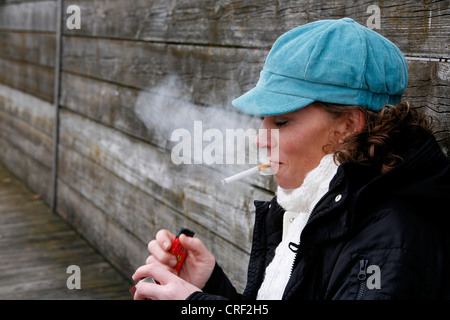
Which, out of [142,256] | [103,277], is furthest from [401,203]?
[103,277]

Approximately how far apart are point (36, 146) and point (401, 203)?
507 cm

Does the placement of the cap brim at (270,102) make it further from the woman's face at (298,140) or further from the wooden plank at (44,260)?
the wooden plank at (44,260)

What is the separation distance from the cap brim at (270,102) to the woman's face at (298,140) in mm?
42

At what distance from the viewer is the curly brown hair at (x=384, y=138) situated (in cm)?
130

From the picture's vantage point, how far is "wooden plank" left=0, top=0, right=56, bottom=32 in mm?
5203

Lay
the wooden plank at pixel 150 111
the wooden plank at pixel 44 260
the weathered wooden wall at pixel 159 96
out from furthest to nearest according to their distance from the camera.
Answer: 1. the wooden plank at pixel 44 260
2. the wooden plank at pixel 150 111
3. the weathered wooden wall at pixel 159 96

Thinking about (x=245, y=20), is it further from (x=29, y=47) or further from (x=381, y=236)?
(x=29, y=47)

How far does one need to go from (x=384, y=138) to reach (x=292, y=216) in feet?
1.36

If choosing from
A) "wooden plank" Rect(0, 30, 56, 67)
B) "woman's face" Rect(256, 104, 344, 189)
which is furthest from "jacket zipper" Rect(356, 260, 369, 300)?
"wooden plank" Rect(0, 30, 56, 67)

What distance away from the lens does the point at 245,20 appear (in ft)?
8.61

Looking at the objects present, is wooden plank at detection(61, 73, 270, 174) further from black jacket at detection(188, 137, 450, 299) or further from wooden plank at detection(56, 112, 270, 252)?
black jacket at detection(188, 137, 450, 299)

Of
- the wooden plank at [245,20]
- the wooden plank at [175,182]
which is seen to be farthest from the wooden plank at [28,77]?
the wooden plank at [245,20]

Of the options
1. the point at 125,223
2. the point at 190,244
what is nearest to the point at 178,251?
the point at 190,244

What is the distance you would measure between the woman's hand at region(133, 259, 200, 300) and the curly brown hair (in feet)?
1.50
